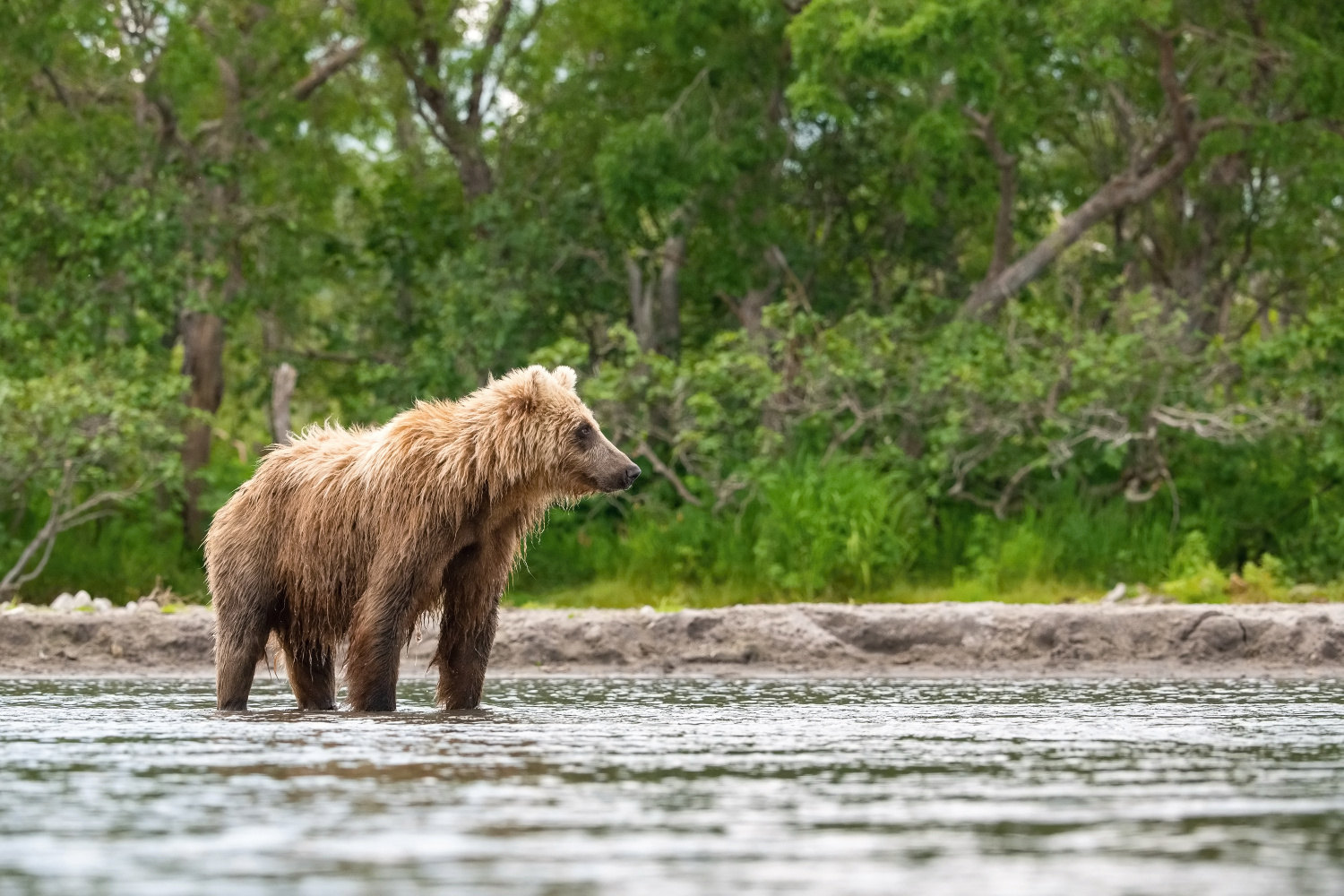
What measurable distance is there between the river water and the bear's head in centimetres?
133

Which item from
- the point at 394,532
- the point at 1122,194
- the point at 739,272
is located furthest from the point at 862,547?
the point at 394,532

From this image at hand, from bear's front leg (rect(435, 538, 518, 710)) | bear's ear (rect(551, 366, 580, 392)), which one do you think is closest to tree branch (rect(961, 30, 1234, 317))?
Result: bear's ear (rect(551, 366, 580, 392))

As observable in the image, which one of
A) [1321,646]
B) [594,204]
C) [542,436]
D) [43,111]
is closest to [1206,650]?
[1321,646]

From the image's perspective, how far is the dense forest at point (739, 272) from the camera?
20.3 metres

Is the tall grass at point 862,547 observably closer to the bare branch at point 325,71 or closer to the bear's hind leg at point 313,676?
the bare branch at point 325,71

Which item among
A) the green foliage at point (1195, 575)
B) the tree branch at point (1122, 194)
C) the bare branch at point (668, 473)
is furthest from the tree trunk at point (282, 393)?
the green foliage at point (1195, 575)

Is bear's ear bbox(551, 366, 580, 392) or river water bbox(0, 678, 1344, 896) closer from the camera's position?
river water bbox(0, 678, 1344, 896)

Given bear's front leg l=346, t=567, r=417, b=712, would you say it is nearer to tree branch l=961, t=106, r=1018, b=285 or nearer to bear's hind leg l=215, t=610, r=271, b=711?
bear's hind leg l=215, t=610, r=271, b=711

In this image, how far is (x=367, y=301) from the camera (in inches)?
1084

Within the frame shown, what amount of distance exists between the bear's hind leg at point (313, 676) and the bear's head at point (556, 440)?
1879 mm

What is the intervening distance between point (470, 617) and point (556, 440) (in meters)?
1.15

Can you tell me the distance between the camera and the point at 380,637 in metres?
11.3

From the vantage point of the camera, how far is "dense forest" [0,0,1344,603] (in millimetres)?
20328

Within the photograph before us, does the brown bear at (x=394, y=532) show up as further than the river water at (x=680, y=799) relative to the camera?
Yes
